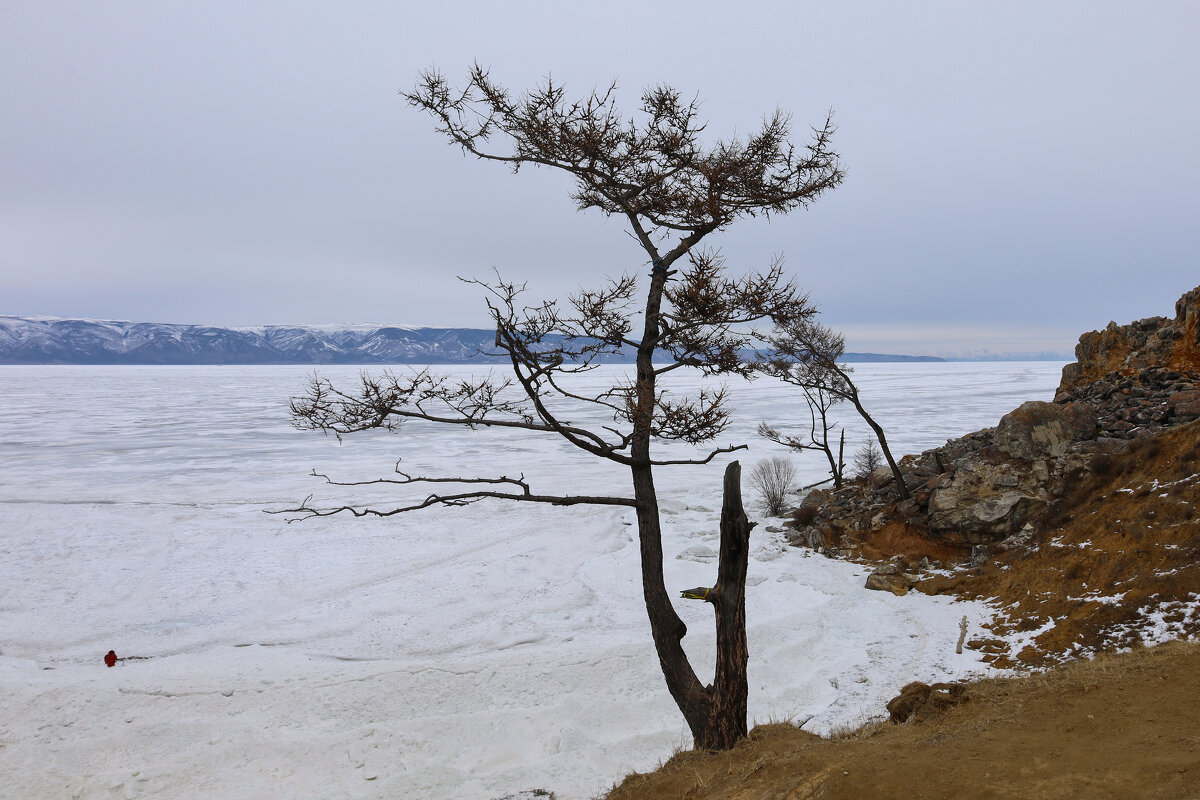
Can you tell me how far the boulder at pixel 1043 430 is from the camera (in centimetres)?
1622

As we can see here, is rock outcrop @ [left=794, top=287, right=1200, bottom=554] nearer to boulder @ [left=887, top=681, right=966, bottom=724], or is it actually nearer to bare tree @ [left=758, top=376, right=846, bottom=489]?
bare tree @ [left=758, top=376, right=846, bottom=489]

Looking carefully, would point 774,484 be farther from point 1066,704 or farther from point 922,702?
point 1066,704

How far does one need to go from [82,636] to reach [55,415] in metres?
51.9

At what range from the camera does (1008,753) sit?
17.6 ft

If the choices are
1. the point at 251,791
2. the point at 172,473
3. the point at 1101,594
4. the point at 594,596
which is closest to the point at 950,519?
the point at 1101,594

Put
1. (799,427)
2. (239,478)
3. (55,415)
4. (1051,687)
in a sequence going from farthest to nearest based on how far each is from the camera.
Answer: (55,415)
(799,427)
(239,478)
(1051,687)

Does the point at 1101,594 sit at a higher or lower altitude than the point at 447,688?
higher

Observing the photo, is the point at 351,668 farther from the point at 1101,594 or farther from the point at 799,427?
the point at 799,427

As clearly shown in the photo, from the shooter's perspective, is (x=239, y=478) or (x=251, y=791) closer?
(x=251, y=791)

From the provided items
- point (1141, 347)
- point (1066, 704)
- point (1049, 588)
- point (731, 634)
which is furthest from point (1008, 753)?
point (1141, 347)

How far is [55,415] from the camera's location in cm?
5331

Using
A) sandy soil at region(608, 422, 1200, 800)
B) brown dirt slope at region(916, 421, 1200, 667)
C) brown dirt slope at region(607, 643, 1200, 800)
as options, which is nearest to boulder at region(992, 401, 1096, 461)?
brown dirt slope at region(916, 421, 1200, 667)

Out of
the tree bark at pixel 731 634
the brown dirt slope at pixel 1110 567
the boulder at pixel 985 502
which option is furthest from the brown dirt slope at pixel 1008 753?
the boulder at pixel 985 502

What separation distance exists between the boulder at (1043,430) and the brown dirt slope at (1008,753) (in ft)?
31.1
